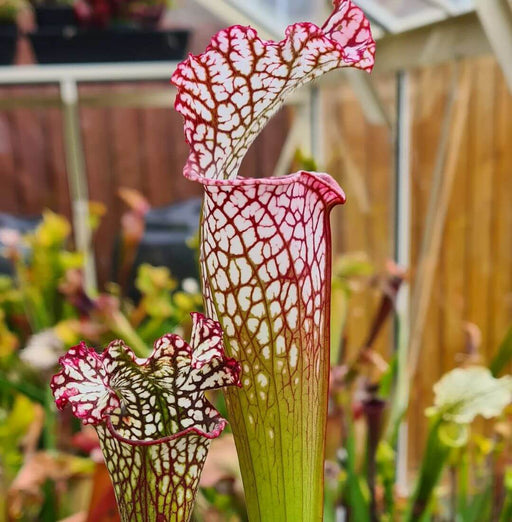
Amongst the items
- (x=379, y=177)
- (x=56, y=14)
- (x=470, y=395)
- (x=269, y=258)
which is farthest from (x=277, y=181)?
(x=56, y=14)

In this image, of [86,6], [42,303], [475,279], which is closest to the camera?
[42,303]

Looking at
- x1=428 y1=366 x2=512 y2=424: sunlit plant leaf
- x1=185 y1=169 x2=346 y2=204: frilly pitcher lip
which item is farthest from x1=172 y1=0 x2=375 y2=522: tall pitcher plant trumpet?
x1=428 y1=366 x2=512 y2=424: sunlit plant leaf

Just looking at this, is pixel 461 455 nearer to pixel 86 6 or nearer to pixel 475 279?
pixel 475 279

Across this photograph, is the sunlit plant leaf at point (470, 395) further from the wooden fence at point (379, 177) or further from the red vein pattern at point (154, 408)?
the wooden fence at point (379, 177)

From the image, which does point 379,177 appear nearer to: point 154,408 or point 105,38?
point 105,38

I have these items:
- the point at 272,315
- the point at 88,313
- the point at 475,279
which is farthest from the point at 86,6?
the point at 272,315

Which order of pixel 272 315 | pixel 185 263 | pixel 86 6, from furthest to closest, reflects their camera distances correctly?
pixel 185 263, pixel 86 6, pixel 272 315
